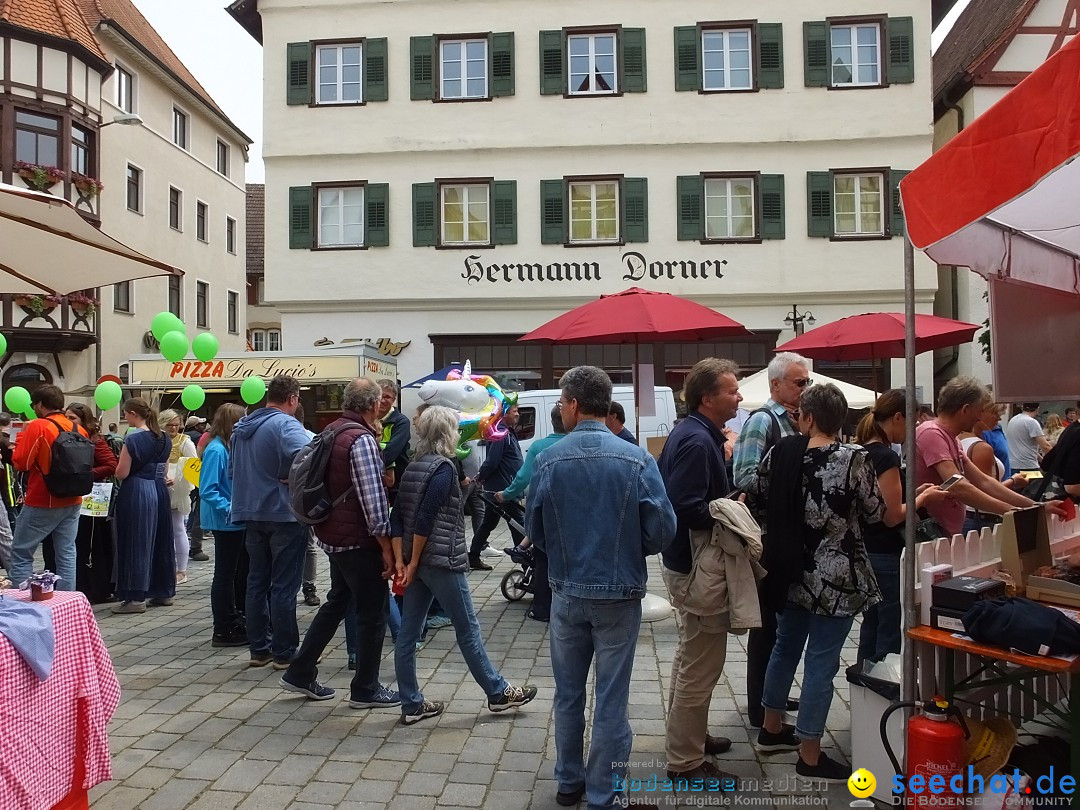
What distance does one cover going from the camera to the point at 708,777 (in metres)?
3.90

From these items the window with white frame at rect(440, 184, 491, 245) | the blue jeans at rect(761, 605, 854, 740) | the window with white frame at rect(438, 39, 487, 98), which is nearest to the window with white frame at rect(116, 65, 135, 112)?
the window with white frame at rect(438, 39, 487, 98)

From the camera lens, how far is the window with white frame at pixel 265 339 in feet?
125

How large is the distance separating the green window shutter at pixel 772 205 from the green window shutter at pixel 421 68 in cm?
708

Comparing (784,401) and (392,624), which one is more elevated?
(784,401)

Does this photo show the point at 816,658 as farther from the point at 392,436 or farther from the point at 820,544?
the point at 392,436

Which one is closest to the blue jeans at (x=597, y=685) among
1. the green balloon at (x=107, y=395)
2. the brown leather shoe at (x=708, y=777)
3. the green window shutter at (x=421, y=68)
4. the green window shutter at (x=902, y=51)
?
the brown leather shoe at (x=708, y=777)

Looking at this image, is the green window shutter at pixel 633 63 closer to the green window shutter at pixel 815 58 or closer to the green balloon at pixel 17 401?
the green window shutter at pixel 815 58

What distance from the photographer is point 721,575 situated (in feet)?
12.5

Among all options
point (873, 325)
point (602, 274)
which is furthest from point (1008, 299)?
point (602, 274)

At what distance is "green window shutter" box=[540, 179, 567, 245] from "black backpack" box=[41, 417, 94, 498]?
41.3 feet

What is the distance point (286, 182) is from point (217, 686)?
15062mm

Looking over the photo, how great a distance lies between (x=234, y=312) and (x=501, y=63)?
17514 millimetres

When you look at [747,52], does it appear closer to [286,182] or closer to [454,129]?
[454,129]

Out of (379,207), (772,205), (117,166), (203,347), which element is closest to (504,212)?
(379,207)
